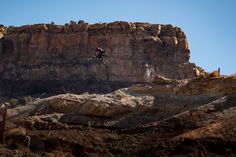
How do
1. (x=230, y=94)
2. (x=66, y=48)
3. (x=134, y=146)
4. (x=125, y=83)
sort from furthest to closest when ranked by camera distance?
1. (x=66, y=48)
2. (x=125, y=83)
3. (x=230, y=94)
4. (x=134, y=146)

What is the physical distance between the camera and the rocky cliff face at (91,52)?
5772cm

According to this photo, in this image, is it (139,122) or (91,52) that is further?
(91,52)

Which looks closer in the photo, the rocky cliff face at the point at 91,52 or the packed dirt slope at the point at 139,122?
the packed dirt slope at the point at 139,122

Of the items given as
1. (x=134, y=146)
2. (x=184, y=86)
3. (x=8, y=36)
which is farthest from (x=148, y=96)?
(x=8, y=36)

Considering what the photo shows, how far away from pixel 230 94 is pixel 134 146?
4626mm

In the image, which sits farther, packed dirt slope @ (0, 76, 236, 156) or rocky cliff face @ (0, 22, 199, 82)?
rocky cliff face @ (0, 22, 199, 82)

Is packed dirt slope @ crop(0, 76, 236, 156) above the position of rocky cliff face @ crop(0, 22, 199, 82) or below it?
below

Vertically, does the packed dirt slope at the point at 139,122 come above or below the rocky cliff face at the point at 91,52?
below

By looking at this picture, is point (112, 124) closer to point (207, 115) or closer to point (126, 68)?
point (207, 115)

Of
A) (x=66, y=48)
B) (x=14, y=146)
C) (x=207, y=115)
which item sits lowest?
(x=14, y=146)

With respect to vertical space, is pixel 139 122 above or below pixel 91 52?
below

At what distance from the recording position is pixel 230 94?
18.5 m

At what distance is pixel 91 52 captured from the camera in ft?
198

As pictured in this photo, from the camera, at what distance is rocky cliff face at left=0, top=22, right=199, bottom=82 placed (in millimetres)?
57719
